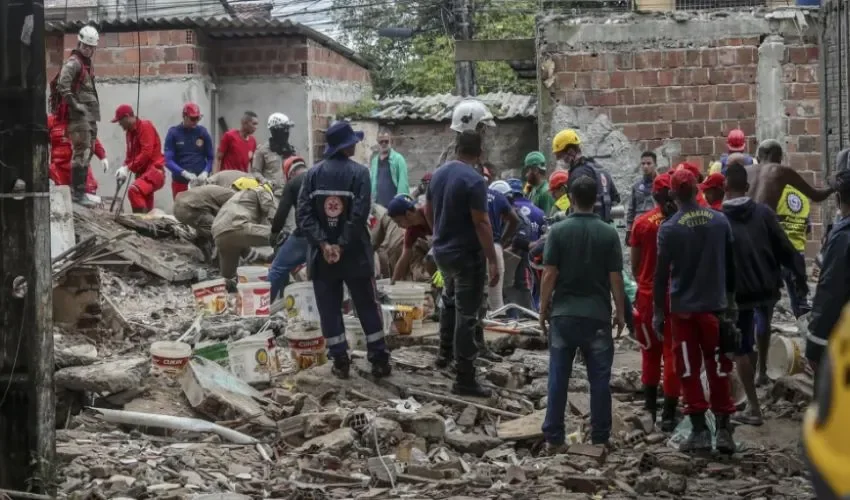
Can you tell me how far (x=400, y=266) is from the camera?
11234 millimetres

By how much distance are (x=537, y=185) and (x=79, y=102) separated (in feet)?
17.9

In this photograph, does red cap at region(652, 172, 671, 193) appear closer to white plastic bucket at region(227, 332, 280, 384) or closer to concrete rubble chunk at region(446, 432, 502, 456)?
concrete rubble chunk at region(446, 432, 502, 456)

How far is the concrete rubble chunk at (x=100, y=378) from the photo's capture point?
8844 mm

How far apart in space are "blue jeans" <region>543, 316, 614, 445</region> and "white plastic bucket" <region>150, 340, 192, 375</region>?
9.59 feet

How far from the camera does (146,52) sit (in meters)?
20.1

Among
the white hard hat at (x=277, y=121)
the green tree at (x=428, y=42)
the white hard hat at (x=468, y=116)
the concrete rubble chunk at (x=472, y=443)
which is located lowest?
the concrete rubble chunk at (x=472, y=443)

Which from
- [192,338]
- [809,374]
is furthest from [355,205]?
[809,374]

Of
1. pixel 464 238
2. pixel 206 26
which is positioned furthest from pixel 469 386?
pixel 206 26

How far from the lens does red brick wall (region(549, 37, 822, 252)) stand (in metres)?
16.7

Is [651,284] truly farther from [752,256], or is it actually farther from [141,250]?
[141,250]

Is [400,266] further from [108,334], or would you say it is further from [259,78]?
[259,78]

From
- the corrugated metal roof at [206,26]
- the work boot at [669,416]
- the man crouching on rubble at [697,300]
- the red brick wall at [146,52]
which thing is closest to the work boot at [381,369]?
the work boot at [669,416]

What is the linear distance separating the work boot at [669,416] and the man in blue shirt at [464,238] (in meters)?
1.48

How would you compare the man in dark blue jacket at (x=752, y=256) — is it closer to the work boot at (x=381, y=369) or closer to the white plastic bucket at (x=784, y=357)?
the white plastic bucket at (x=784, y=357)
